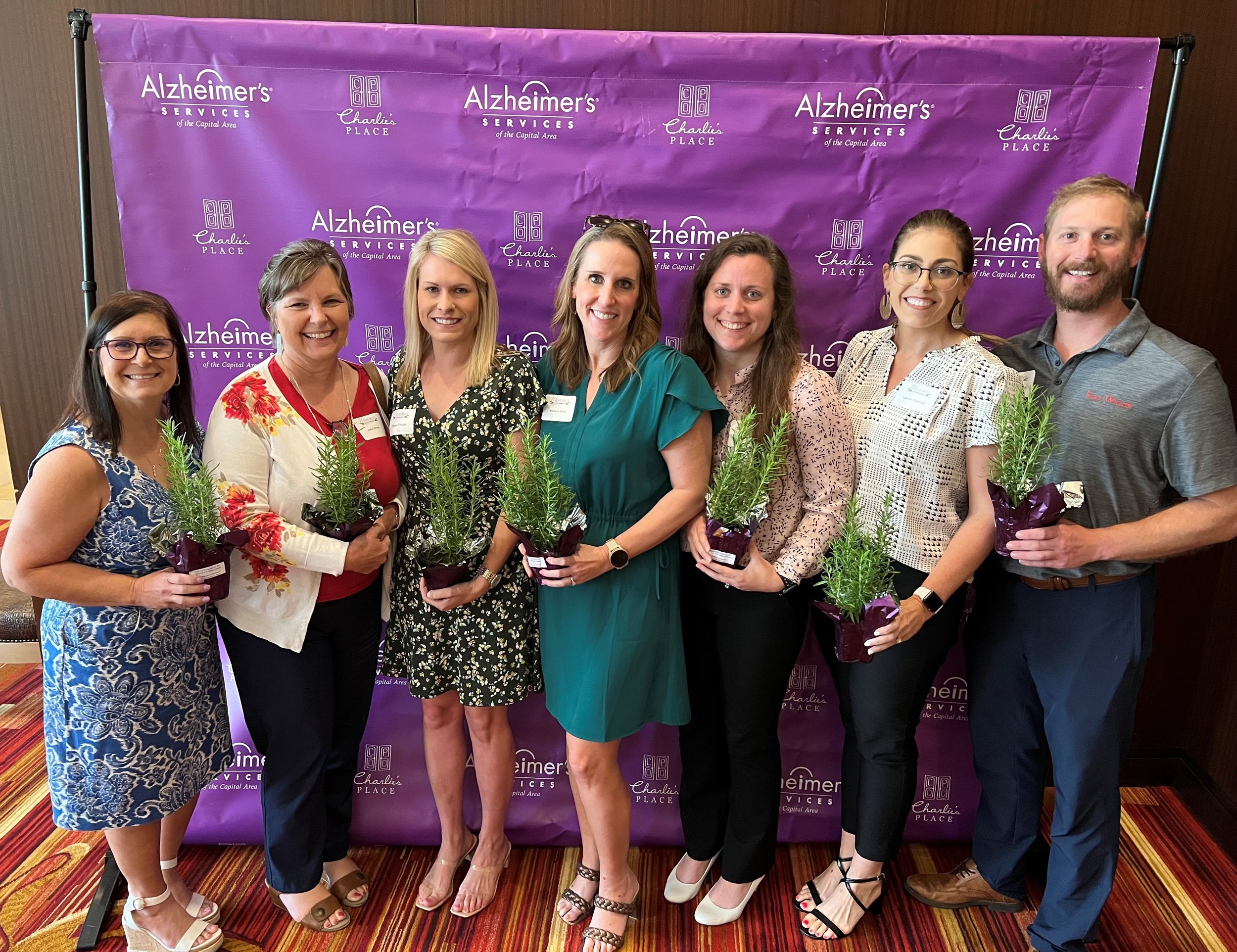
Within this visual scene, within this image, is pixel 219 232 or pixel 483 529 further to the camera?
pixel 219 232

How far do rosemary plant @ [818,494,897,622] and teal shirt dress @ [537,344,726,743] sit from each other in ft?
1.44

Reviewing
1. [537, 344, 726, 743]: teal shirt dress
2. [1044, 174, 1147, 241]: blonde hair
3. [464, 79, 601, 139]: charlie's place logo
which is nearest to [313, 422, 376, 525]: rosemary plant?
[537, 344, 726, 743]: teal shirt dress

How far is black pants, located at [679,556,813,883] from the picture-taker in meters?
2.21

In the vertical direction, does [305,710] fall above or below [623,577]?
below

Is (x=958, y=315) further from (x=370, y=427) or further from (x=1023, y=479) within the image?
(x=370, y=427)

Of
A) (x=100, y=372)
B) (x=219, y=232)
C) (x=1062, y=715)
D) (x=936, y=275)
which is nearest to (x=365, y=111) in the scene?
(x=219, y=232)

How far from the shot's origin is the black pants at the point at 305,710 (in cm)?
217

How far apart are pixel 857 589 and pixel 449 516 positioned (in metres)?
1.08

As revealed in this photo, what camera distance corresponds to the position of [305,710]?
2188mm

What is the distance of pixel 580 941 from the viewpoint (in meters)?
2.41

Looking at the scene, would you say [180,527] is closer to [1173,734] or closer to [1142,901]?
[1142,901]

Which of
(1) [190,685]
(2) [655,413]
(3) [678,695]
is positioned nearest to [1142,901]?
(3) [678,695]

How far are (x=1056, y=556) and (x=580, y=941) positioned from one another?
1811mm

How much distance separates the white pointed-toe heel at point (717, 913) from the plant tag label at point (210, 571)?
1793 mm
